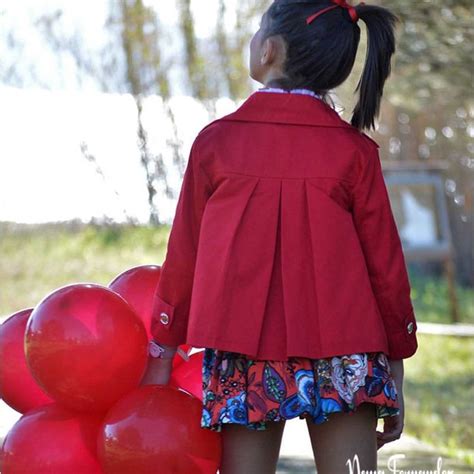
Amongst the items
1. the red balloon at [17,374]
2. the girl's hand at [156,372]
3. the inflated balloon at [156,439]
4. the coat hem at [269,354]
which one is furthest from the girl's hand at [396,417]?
the red balloon at [17,374]

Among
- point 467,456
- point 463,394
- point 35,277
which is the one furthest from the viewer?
point 35,277

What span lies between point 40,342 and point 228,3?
8.76m

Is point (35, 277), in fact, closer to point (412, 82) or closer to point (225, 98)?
point (225, 98)

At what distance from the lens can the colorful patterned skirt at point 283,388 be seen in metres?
2.45

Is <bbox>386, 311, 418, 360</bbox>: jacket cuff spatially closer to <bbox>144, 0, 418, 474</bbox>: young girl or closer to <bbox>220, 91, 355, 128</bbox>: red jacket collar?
<bbox>144, 0, 418, 474</bbox>: young girl

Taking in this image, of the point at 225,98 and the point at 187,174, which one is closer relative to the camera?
the point at 187,174

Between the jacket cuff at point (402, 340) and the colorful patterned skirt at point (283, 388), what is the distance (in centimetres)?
13

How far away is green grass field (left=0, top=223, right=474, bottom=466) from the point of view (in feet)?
24.5

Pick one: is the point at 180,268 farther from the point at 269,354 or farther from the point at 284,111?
the point at 284,111

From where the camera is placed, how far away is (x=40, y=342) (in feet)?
8.54

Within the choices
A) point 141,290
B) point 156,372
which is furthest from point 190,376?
point 141,290

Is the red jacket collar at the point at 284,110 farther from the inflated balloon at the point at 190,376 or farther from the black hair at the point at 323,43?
the inflated balloon at the point at 190,376

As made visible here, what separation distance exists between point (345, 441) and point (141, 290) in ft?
2.49

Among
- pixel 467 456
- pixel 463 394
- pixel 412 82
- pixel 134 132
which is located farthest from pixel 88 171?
pixel 467 456
